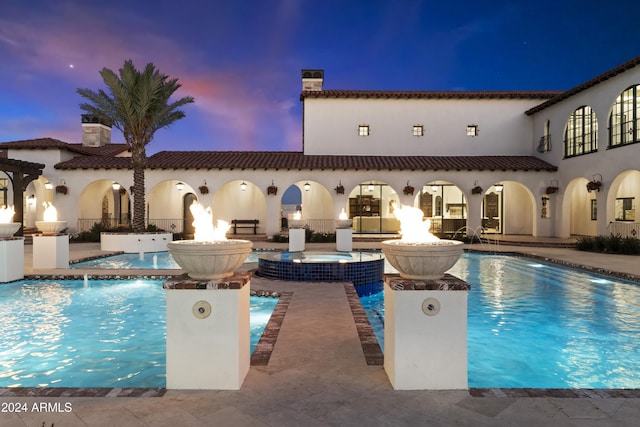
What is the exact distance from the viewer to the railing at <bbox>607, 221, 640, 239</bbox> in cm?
1612

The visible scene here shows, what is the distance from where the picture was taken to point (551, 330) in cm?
670

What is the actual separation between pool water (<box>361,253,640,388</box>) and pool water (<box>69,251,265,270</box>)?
7.52 m

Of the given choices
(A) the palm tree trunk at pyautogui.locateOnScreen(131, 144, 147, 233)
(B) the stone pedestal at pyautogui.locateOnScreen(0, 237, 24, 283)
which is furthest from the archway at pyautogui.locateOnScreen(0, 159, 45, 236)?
(B) the stone pedestal at pyautogui.locateOnScreen(0, 237, 24, 283)

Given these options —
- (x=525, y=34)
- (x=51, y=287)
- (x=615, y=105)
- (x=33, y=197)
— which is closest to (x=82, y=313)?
(x=51, y=287)

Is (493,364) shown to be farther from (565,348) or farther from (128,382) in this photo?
(128,382)

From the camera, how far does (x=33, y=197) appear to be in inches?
989

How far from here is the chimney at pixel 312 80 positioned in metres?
25.0

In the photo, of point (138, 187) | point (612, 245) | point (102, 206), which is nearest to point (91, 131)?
point (102, 206)

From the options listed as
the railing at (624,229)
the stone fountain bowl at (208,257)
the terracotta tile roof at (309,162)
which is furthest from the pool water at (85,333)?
the railing at (624,229)

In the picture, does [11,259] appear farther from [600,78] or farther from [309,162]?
[600,78]

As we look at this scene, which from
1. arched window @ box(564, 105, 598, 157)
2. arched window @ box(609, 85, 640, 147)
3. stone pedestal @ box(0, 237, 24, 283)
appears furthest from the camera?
arched window @ box(564, 105, 598, 157)

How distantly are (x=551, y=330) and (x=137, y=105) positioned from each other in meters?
16.9

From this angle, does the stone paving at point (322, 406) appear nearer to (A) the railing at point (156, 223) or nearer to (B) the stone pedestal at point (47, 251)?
(B) the stone pedestal at point (47, 251)

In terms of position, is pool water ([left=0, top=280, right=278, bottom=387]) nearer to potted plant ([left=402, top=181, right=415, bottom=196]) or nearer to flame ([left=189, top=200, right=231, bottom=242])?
flame ([left=189, top=200, right=231, bottom=242])
